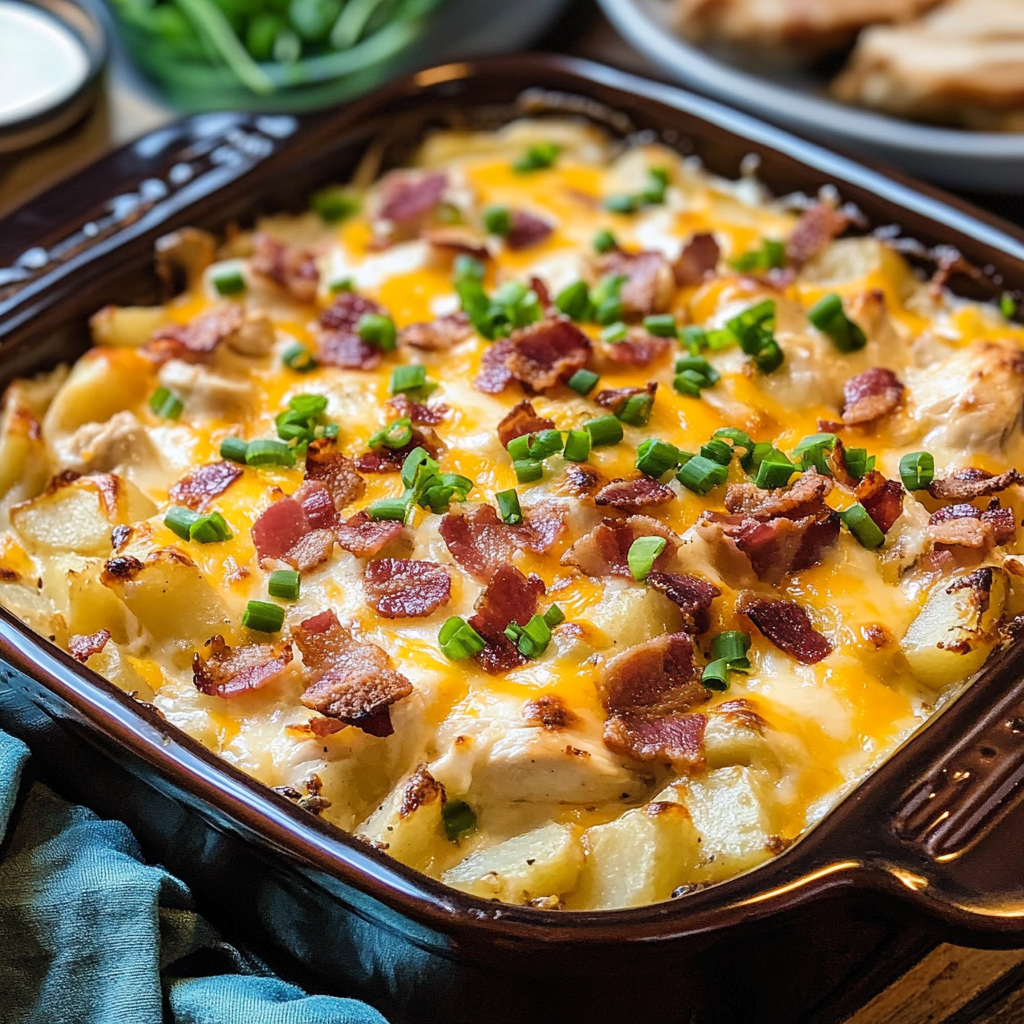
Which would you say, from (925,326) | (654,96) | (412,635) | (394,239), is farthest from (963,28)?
(412,635)

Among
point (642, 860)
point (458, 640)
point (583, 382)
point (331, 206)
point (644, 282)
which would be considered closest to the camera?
point (642, 860)

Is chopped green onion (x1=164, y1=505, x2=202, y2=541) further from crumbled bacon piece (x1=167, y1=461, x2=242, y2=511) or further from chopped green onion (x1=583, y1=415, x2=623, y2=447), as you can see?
chopped green onion (x1=583, y1=415, x2=623, y2=447)

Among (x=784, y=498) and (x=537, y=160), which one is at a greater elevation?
(x=537, y=160)

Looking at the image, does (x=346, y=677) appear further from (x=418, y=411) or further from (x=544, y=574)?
(x=418, y=411)

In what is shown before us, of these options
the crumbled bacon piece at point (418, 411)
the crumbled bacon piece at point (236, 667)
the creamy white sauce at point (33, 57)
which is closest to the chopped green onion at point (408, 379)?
the crumbled bacon piece at point (418, 411)

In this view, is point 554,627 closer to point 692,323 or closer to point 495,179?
point 692,323

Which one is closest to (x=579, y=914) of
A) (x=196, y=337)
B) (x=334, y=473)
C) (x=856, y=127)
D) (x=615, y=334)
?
(x=334, y=473)
